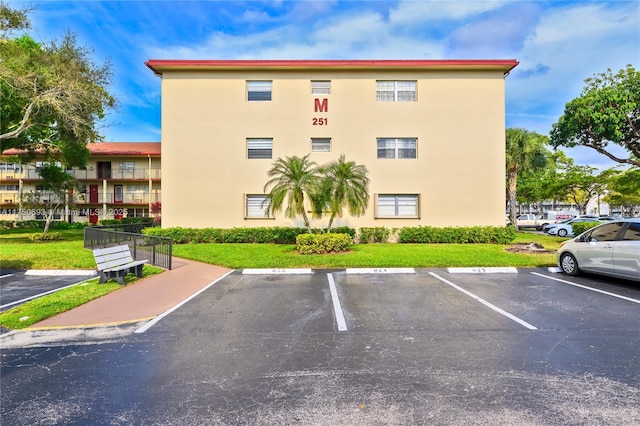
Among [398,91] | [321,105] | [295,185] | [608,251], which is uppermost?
[398,91]

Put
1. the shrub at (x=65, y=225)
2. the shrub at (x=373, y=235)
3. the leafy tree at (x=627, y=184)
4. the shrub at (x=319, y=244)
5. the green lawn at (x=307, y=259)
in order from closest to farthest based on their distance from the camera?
the green lawn at (x=307, y=259) → the shrub at (x=319, y=244) → the shrub at (x=373, y=235) → the leafy tree at (x=627, y=184) → the shrub at (x=65, y=225)

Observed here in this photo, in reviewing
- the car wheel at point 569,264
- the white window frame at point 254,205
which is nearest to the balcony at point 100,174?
the white window frame at point 254,205

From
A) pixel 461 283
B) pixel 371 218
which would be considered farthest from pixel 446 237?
pixel 461 283

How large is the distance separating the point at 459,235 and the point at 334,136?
8.26 m

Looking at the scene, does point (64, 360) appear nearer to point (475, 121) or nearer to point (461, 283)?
point (461, 283)

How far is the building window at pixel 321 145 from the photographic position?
17.3m

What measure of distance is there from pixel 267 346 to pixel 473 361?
270 centimetres

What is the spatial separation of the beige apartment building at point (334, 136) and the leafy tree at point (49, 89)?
3.23 metres

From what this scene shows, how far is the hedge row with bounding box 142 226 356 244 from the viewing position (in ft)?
52.3

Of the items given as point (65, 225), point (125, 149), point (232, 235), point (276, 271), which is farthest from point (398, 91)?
point (65, 225)

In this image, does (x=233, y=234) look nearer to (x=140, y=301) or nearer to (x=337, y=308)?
(x=140, y=301)

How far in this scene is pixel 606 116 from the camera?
14289mm

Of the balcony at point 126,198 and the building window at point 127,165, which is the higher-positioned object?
the building window at point 127,165

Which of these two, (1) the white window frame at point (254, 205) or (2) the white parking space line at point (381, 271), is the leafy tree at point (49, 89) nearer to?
(1) the white window frame at point (254, 205)
